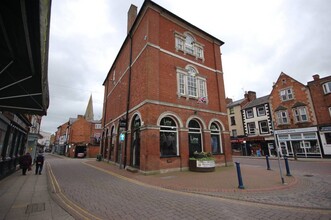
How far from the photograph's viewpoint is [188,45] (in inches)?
638

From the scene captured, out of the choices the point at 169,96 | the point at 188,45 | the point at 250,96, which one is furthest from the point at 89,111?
the point at 169,96

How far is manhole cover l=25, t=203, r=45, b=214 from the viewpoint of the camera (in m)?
4.89

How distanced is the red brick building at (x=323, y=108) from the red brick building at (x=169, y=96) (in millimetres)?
15037

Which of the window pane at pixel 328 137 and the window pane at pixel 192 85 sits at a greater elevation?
the window pane at pixel 192 85

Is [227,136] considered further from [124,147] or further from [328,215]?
[328,215]

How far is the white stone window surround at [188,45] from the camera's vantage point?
15.5m

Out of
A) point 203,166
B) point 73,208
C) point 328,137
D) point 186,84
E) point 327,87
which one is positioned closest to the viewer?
point 73,208

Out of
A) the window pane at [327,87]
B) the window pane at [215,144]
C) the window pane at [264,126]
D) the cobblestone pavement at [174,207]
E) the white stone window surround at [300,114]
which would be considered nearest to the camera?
the cobblestone pavement at [174,207]

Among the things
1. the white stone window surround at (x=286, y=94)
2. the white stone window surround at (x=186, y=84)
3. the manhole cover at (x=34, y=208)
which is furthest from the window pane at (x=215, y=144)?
the white stone window surround at (x=286, y=94)

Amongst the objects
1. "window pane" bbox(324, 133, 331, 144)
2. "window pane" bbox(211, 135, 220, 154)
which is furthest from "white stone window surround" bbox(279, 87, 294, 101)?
"window pane" bbox(211, 135, 220, 154)

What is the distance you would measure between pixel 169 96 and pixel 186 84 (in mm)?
2312

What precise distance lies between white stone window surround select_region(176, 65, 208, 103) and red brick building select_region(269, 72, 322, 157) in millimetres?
16685

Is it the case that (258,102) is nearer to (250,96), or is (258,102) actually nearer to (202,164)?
(250,96)

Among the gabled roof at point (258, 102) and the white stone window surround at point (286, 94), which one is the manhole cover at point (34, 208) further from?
the gabled roof at point (258, 102)
